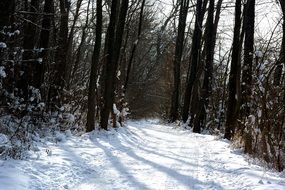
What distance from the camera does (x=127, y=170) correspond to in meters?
8.86

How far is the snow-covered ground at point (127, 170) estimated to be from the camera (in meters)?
7.21

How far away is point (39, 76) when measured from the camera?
51.1 feet

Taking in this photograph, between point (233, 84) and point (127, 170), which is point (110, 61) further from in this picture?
point (127, 170)

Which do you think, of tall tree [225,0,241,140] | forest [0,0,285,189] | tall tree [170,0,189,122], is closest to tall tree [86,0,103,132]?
forest [0,0,285,189]

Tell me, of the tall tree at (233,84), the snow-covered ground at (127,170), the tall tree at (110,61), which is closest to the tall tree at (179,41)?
the tall tree at (110,61)

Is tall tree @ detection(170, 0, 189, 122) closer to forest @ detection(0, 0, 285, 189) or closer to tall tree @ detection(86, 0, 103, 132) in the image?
forest @ detection(0, 0, 285, 189)

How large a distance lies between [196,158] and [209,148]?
2.57 meters

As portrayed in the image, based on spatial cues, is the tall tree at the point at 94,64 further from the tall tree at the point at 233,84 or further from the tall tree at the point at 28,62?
the tall tree at the point at 233,84

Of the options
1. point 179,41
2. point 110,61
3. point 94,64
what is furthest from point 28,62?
point 179,41

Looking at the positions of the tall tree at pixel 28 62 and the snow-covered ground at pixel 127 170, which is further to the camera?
the tall tree at pixel 28 62

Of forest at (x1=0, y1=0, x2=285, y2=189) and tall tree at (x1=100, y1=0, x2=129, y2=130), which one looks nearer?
forest at (x1=0, y1=0, x2=285, y2=189)

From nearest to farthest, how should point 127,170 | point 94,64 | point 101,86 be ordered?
1. point 127,170
2. point 94,64
3. point 101,86

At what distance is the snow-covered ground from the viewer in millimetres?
7211

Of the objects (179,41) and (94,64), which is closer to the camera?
(94,64)
